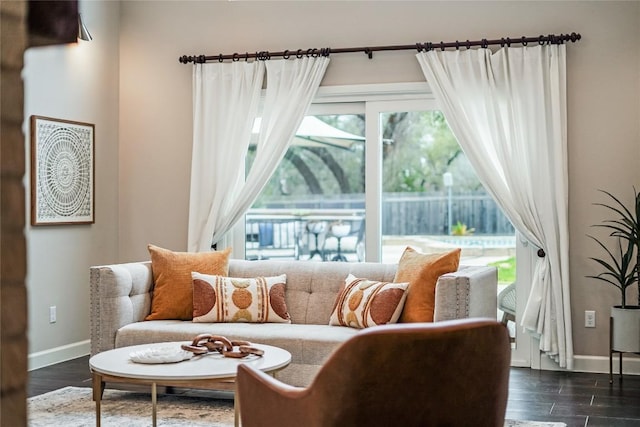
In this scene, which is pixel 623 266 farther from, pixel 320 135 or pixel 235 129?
pixel 235 129

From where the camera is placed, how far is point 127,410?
4398 millimetres

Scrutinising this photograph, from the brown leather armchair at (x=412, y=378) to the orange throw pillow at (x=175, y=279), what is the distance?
2.69m

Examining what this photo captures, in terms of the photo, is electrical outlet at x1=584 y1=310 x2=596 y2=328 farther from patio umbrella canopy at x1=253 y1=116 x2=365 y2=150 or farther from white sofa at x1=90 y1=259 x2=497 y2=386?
patio umbrella canopy at x1=253 y1=116 x2=365 y2=150

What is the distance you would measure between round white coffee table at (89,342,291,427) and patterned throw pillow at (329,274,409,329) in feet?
2.79

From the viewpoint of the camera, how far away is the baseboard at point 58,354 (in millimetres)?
5602

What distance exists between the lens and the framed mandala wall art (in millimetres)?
5613

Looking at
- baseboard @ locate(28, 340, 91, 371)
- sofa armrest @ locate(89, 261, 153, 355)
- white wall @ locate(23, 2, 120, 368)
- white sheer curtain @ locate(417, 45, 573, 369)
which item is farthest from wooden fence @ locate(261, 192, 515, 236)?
baseboard @ locate(28, 340, 91, 371)

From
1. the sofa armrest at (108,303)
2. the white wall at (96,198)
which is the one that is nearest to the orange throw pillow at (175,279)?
the sofa armrest at (108,303)

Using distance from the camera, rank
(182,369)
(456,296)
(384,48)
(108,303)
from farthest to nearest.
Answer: (384,48)
(108,303)
(456,296)
(182,369)

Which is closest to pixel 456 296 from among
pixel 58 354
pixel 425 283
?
pixel 425 283

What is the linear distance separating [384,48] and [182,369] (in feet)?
10.5

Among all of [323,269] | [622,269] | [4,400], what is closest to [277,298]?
[323,269]

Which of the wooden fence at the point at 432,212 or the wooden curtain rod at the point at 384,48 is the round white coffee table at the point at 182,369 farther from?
the wooden curtain rod at the point at 384,48

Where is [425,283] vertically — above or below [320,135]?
below
